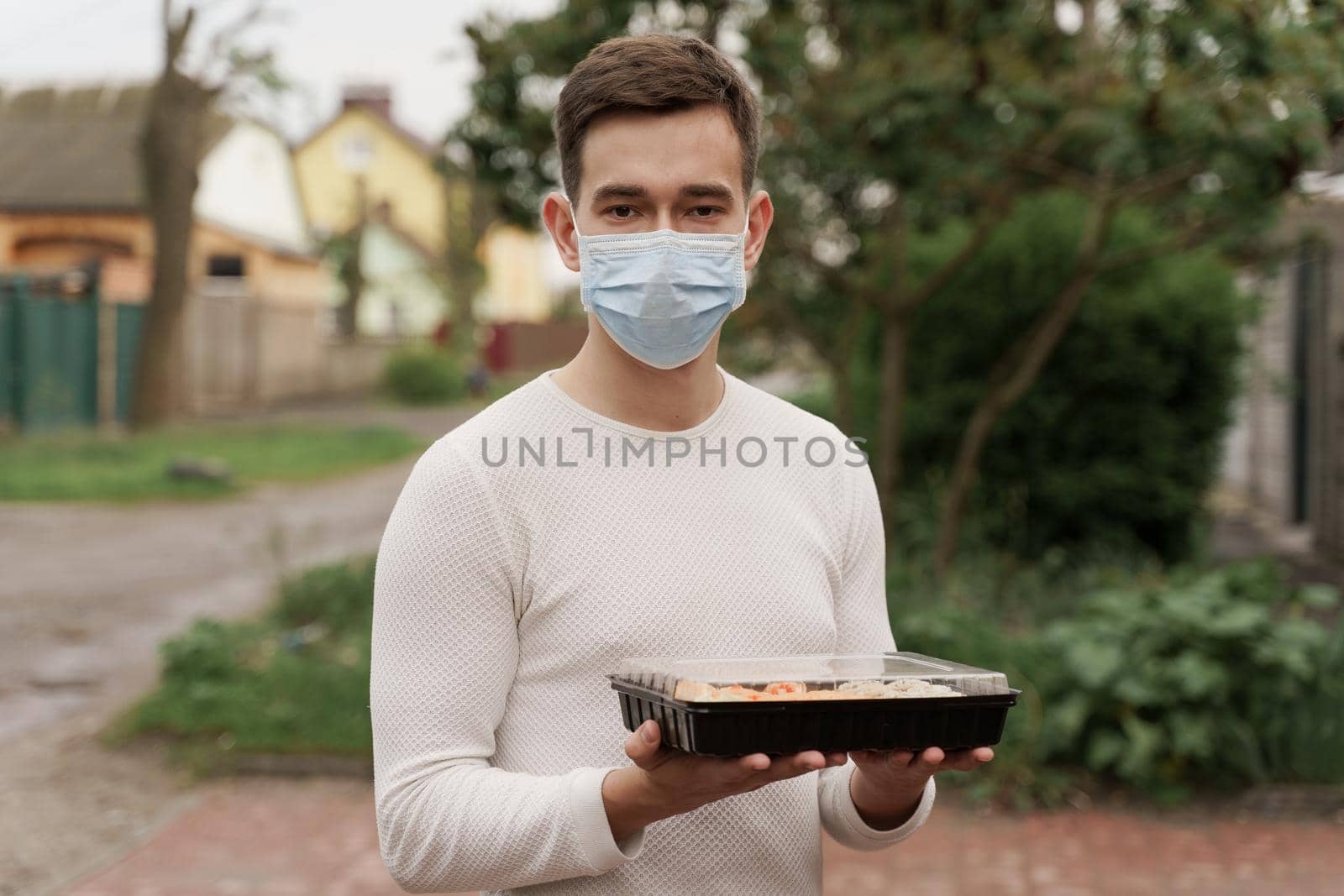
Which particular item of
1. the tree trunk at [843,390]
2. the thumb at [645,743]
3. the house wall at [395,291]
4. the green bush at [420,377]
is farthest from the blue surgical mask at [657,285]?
the house wall at [395,291]

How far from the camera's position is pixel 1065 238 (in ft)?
32.1

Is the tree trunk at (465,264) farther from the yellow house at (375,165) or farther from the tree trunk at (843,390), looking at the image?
the tree trunk at (843,390)

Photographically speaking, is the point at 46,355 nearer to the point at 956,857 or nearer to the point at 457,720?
the point at 956,857

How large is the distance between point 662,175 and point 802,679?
28.0 inches

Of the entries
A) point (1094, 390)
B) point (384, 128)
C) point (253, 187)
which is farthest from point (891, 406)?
point (384, 128)

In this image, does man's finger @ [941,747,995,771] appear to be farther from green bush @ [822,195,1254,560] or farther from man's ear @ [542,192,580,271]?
green bush @ [822,195,1254,560]

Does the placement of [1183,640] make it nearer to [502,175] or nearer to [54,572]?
[502,175]

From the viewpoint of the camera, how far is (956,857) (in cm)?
541

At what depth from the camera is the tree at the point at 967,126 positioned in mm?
5488

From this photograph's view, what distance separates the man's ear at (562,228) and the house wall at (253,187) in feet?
96.3

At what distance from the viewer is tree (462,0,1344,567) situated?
549cm

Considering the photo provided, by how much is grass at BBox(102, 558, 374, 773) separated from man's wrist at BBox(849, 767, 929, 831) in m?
4.47

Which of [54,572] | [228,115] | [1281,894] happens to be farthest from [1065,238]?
[228,115]

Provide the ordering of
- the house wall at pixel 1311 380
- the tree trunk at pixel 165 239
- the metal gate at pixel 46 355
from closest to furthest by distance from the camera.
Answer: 1. the house wall at pixel 1311 380
2. the metal gate at pixel 46 355
3. the tree trunk at pixel 165 239
